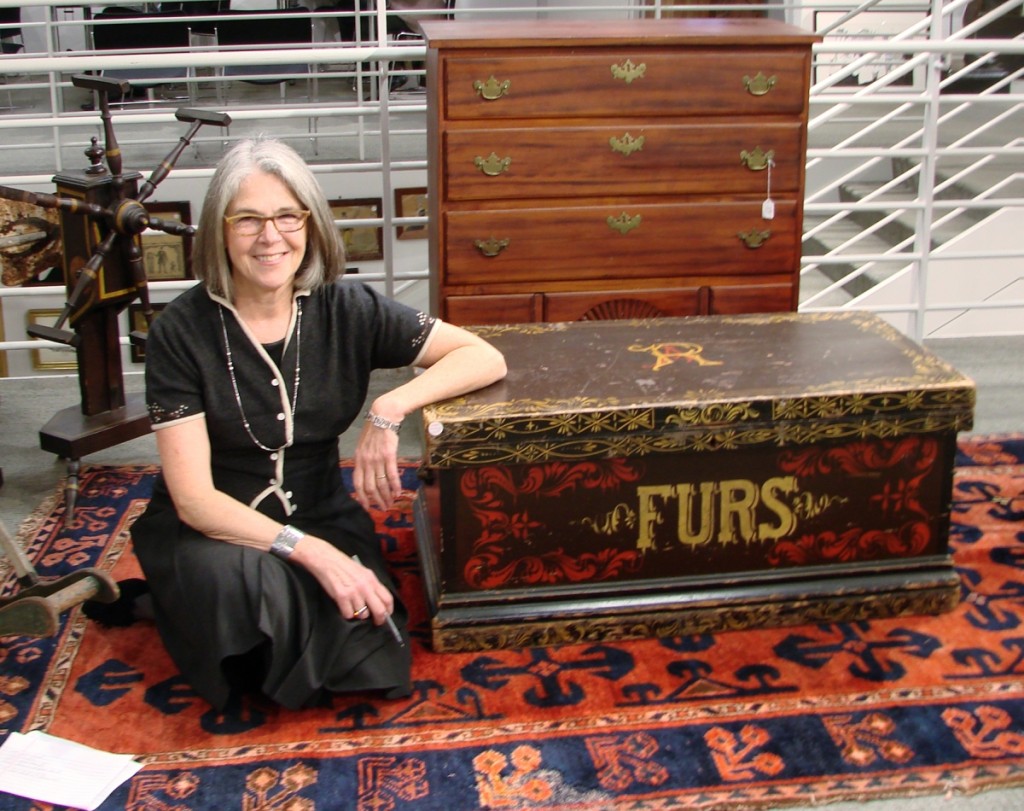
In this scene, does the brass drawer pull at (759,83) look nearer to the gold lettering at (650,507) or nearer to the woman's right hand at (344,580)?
the gold lettering at (650,507)

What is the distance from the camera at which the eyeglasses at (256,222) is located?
7.39ft

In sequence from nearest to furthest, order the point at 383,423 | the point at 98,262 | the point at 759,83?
1. the point at 383,423
2. the point at 98,262
3. the point at 759,83

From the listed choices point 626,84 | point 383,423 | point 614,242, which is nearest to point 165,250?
point 614,242

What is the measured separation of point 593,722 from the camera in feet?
7.40

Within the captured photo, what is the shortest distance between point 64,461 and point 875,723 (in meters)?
2.21

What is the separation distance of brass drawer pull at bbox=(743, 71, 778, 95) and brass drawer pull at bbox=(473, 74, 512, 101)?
0.61 meters

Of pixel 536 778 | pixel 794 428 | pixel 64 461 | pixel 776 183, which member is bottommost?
pixel 536 778

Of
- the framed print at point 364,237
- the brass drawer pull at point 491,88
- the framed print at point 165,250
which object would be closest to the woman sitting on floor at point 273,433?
the brass drawer pull at point 491,88

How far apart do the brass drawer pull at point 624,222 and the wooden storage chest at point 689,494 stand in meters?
0.77

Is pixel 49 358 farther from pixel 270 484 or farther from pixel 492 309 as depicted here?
pixel 270 484

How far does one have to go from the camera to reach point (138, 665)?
2.45 m

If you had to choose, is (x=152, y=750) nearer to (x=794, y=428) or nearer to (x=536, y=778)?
(x=536, y=778)

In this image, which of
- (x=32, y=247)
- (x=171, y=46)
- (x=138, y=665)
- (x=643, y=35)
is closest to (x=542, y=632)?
(x=138, y=665)

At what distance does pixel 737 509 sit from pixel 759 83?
127cm
